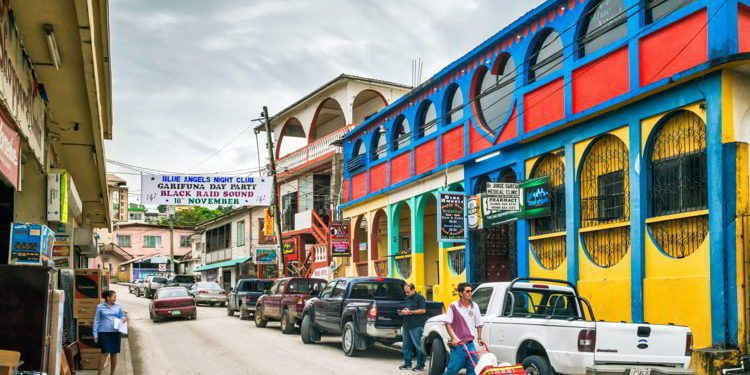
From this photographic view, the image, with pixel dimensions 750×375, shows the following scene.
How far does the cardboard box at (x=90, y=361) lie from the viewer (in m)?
15.5

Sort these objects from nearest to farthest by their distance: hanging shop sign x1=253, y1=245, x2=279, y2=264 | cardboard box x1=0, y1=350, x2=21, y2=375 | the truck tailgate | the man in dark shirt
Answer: cardboard box x1=0, y1=350, x2=21, y2=375
the truck tailgate
the man in dark shirt
hanging shop sign x1=253, y1=245, x2=279, y2=264

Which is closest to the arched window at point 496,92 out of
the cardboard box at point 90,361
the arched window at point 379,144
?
the arched window at point 379,144

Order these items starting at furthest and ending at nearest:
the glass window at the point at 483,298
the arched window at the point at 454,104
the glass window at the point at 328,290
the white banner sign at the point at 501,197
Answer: the arched window at the point at 454,104
the glass window at the point at 328,290
the white banner sign at the point at 501,197
the glass window at the point at 483,298

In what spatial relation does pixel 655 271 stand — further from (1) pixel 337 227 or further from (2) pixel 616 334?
(1) pixel 337 227

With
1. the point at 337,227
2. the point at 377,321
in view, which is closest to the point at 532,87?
the point at 377,321

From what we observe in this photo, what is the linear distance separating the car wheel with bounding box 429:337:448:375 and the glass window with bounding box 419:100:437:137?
13436 mm

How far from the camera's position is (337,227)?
32688 mm

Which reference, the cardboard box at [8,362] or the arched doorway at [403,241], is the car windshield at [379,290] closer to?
the arched doorway at [403,241]

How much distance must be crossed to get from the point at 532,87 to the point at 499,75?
2.18m

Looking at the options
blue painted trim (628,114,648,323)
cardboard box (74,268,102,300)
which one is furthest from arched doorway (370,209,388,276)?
cardboard box (74,268,102,300)

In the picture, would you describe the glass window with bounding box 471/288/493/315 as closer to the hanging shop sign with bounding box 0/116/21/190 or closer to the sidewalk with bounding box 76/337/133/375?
the sidewalk with bounding box 76/337/133/375

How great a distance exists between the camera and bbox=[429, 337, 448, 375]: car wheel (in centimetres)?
1317

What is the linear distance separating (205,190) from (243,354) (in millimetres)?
10125

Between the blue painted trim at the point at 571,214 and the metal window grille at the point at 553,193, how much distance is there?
Answer: 20.9 inches
